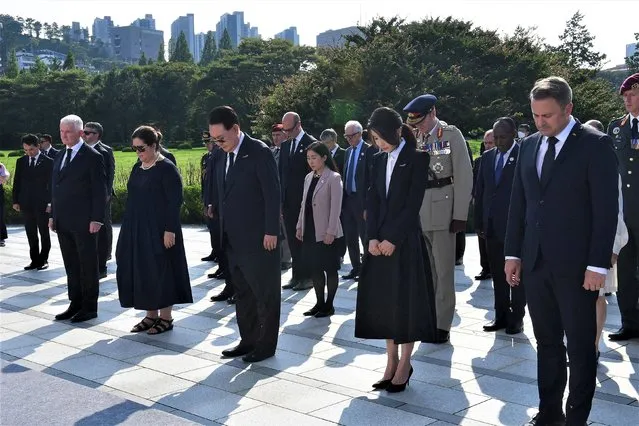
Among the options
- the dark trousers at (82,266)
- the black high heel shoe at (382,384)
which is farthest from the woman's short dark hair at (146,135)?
the black high heel shoe at (382,384)

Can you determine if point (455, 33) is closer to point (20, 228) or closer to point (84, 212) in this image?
point (20, 228)

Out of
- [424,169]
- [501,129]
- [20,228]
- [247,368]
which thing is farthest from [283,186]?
[20,228]

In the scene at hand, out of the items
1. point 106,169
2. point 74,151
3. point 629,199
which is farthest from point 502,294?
point 106,169

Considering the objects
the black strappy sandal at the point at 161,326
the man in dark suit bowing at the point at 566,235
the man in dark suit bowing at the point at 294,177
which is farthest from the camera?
the man in dark suit bowing at the point at 294,177

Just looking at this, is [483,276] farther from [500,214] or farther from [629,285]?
[629,285]

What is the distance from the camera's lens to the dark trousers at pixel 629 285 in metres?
7.00

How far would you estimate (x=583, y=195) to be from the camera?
14.3 ft

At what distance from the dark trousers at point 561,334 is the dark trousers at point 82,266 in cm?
514

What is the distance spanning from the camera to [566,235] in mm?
4375

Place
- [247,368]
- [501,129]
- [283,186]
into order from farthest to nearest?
[283,186], [501,129], [247,368]

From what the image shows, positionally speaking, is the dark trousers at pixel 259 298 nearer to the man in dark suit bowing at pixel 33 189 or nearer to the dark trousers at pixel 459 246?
the dark trousers at pixel 459 246

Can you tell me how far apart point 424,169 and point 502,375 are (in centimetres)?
164

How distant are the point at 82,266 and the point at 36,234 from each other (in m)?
4.51

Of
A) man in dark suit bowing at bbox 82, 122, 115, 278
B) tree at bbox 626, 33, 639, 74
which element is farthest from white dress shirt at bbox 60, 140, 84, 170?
tree at bbox 626, 33, 639, 74
